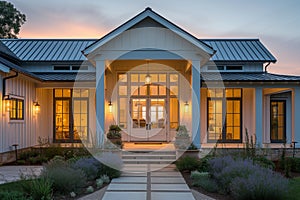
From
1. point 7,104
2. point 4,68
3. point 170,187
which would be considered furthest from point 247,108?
point 4,68

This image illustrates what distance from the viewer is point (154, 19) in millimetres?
13070

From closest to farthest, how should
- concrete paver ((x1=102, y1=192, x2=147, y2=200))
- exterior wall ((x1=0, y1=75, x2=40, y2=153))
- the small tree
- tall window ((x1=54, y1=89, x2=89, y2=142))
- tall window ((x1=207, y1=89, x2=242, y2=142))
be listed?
concrete paver ((x1=102, y1=192, x2=147, y2=200)) → exterior wall ((x1=0, y1=75, x2=40, y2=153)) → tall window ((x1=207, y1=89, x2=242, y2=142)) → tall window ((x1=54, y1=89, x2=89, y2=142)) → the small tree

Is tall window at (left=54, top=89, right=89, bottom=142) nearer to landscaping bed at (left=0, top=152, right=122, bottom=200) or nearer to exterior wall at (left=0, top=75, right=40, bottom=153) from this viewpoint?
exterior wall at (left=0, top=75, right=40, bottom=153)

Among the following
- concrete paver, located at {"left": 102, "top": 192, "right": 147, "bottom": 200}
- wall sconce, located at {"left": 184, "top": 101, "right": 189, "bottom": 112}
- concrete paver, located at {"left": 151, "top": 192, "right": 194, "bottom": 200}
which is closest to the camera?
concrete paver, located at {"left": 102, "top": 192, "right": 147, "bottom": 200}

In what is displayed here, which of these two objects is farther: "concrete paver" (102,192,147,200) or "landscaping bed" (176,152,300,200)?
"concrete paver" (102,192,147,200)

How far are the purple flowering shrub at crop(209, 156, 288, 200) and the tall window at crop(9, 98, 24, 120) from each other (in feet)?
26.4

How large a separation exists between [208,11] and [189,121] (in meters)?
6.09

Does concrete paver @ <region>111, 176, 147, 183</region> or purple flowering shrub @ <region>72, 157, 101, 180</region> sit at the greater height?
purple flowering shrub @ <region>72, 157, 101, 180</region>

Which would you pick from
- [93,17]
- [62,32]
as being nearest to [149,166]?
[93,17]

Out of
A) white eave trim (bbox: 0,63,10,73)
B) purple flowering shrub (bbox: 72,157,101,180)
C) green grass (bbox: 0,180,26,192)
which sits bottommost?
green grass (bbox: 0,180,26,192)

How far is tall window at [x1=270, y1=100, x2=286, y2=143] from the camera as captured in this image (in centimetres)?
1658

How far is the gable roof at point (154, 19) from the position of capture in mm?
12789

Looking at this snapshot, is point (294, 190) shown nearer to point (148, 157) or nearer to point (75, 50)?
point (148, 157)

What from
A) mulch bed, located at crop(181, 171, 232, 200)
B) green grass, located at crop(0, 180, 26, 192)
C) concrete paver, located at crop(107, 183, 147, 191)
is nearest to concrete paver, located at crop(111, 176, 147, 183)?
concrete paver, located at crop(107, 183, 147, 191)
